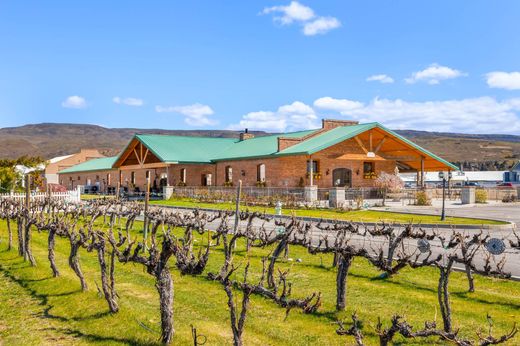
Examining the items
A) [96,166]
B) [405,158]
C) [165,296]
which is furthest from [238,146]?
[165,296]

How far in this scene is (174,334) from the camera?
8.17 m

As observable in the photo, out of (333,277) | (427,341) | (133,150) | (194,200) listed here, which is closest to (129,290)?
(333,277)

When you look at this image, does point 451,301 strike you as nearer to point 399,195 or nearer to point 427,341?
point 427,341

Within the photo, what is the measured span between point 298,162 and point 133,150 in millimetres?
18552

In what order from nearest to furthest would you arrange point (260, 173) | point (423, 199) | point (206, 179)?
1. point (423, 199)
2. point (260, 173)
3. point (206, 179)

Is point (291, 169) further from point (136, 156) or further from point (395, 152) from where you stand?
point (136, 156)

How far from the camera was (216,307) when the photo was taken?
982 centimetres

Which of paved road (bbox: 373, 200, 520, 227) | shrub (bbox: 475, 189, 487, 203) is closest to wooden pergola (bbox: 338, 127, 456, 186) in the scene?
shrub (bbox: 475, 189, 487, 203)

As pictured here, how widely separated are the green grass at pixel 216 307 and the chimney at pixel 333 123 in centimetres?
3085

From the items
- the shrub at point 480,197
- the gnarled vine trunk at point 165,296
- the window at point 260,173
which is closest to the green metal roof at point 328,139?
the window at point 260,173

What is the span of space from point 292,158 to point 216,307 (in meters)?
28.9

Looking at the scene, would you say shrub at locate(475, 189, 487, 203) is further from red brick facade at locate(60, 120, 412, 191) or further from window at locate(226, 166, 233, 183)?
window at locate(226, 166, 233, 183)

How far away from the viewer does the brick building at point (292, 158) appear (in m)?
38.4

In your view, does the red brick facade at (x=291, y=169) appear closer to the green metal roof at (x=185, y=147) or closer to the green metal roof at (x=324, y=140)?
the green metal roof at (x=324, y=140)
